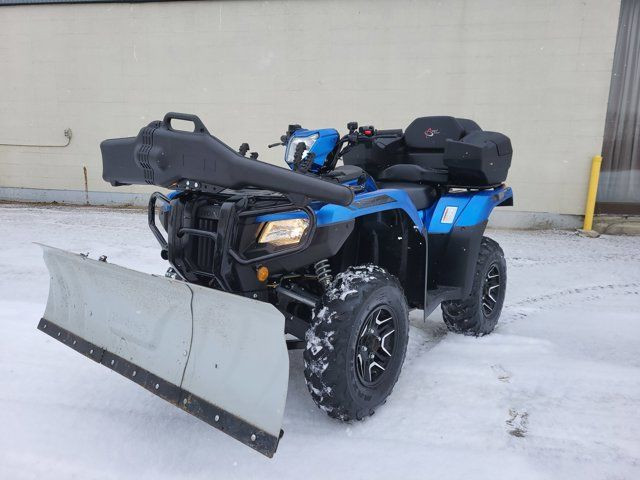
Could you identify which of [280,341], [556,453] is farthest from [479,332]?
[280,341]

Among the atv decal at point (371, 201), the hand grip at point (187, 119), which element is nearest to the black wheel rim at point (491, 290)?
the atv decal at point (371, 201)

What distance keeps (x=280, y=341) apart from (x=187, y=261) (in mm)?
751

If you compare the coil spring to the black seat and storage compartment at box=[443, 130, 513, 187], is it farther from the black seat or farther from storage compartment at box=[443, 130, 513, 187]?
storage compartment at box=[443, 130, 513, 187]

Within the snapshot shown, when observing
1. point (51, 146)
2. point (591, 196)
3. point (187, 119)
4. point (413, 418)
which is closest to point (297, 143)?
point (187, 119)

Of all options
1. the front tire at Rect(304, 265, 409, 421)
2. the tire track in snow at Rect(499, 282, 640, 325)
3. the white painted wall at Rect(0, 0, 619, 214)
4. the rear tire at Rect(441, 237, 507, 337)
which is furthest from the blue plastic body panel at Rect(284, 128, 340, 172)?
the white painted wall at Rect(0, 0, 619, 214)

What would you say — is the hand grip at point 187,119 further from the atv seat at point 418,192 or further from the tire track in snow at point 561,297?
the tire track in snow at point 561,297

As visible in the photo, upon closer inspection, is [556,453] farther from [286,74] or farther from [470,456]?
[286,74]

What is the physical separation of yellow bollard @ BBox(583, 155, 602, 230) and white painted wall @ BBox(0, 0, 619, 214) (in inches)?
4.6

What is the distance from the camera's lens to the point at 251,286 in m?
2.17

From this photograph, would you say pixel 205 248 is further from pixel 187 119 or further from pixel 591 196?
pixel 591 196

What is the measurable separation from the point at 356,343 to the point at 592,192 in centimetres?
686

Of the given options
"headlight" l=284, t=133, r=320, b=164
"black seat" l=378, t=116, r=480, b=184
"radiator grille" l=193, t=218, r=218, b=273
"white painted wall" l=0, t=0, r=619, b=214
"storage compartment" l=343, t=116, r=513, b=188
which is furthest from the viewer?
"white painted wall" l=0, t=0, r=619, b=214

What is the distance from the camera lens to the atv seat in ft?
10.2

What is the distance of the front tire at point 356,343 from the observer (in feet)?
6.90
